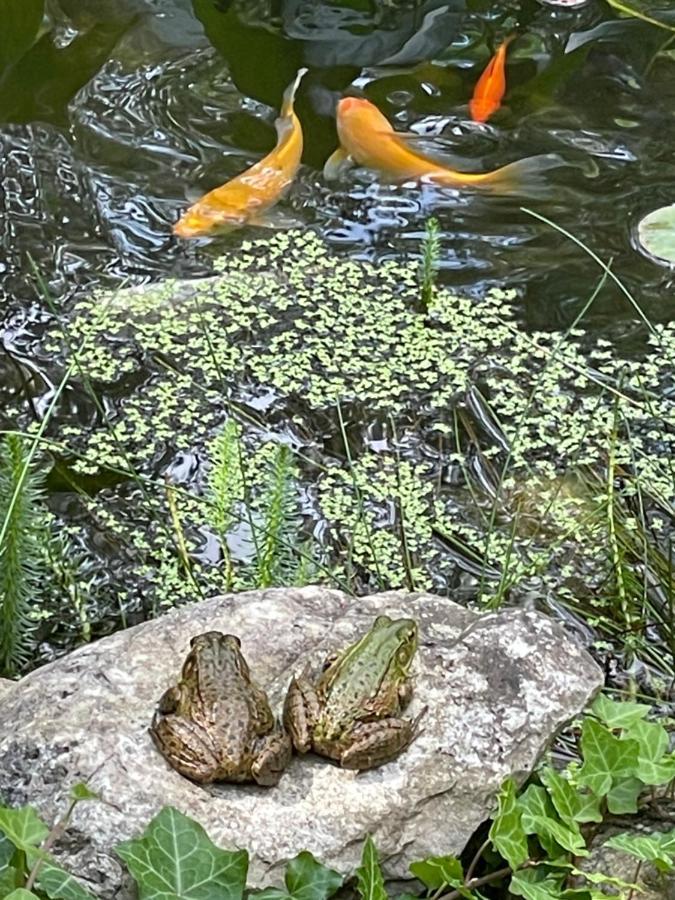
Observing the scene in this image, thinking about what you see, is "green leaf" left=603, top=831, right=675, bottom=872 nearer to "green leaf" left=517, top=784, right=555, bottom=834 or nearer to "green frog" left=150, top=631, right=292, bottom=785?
"green leaf" left=517, top=784, right=555, bottom=834

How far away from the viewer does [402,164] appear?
15.6 feet

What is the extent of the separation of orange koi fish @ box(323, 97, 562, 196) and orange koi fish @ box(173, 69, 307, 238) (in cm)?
17

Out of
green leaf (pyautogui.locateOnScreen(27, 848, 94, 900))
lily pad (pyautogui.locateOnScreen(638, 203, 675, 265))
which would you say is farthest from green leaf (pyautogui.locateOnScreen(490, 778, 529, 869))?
lily pad (pyautogui.locateOnScreen(638, 203, 675, 265))

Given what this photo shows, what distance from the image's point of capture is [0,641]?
117 inches

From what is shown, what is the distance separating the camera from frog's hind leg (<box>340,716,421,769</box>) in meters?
2.25

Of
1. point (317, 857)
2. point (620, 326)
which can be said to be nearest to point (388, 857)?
point (317, 857)

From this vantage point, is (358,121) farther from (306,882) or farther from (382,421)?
(306,882)

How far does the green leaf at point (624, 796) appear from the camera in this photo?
221 centimetres

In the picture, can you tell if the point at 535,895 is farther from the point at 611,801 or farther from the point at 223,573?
the point at 223,573

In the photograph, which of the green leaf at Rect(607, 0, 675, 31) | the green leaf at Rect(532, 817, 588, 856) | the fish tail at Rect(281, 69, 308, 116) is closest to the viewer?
the green leaf at Rect(532, 817, 588, 856)

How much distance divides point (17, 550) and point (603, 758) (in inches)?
55.8

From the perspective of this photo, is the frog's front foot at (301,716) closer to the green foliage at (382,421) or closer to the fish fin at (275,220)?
the green foliage at (382,421)

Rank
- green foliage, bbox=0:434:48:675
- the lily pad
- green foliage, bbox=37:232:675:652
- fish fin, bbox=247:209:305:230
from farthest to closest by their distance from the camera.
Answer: fish fin, bbox=247:209:305:230, the lily pad, green foliage, bbox=37:232:675:652, green foliage, bbox=0:434:48:675

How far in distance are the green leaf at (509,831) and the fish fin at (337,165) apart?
3.11 meters
